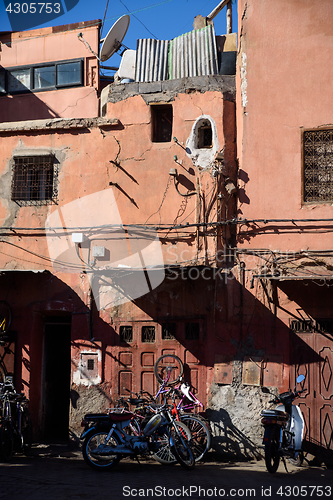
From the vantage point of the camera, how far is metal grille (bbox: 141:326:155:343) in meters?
10.3

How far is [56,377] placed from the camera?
11.9 metres

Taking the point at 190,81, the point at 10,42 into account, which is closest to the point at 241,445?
the point at 190,81

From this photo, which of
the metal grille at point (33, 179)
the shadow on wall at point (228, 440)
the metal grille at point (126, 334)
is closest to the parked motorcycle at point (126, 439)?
the shadow on wall at point (228, 440)

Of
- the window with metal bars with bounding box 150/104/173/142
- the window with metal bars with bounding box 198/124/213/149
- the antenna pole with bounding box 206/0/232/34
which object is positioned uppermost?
the antenna pole with bounding box 206/0/232/34

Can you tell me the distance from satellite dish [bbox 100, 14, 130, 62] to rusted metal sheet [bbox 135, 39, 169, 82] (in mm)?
648

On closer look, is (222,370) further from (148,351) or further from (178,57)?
(178,57)

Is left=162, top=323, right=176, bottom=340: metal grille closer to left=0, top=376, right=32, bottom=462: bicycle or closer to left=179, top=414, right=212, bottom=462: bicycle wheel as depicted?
left=179, top=414, right=212, bottom=462: bicycle wheel

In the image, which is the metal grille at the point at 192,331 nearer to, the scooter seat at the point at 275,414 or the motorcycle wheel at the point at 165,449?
the motorcycle wheel at the point at 165,449

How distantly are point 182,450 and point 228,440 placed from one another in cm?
173

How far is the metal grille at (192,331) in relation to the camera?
33.0 feet

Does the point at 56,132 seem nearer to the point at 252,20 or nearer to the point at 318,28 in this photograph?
the point at 252,20

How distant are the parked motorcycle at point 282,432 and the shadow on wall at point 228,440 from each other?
0.89 metres

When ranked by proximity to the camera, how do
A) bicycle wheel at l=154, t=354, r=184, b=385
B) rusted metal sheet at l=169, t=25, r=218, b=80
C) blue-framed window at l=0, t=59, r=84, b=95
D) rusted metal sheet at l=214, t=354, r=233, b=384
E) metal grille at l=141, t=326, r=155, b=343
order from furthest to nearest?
1. blue-framed window at l=0, t=59, r=84, b=95
2. rusted metal sheet at l=169, t=25, r=218, b=80
3. metal grille at l=141, t=326, r=155, b=343
4. bicycle wheel at l=154, t=354, r=184, b=385
5. rusted metal sheet at l=214, t=354, r=233, b=384

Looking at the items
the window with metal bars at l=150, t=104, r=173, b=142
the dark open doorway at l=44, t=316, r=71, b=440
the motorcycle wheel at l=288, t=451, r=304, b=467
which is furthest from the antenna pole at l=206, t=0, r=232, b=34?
the motorcycle wheel at l=288, t=451, r=304, b=467
